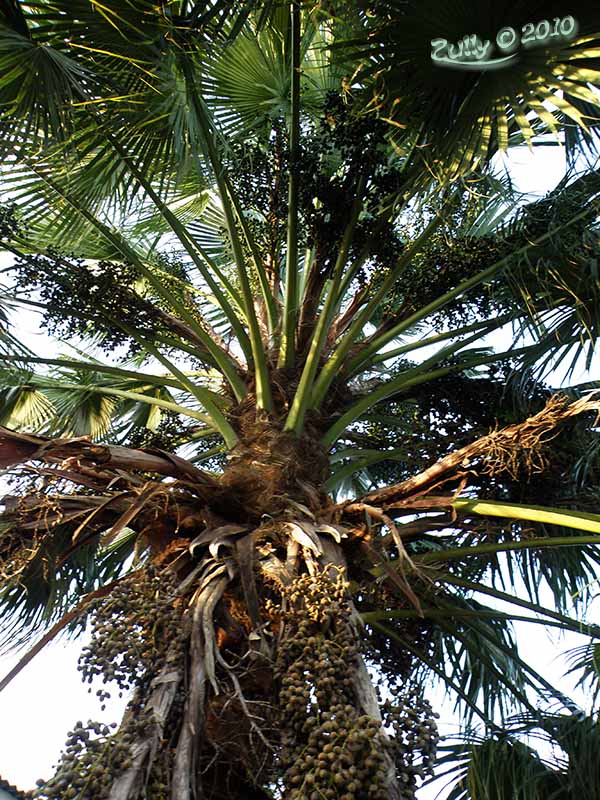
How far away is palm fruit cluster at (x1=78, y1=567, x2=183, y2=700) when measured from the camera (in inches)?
109

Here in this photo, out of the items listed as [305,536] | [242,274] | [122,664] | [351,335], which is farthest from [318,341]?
[122,664]

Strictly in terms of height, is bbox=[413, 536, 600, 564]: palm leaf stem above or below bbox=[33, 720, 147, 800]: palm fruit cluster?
above

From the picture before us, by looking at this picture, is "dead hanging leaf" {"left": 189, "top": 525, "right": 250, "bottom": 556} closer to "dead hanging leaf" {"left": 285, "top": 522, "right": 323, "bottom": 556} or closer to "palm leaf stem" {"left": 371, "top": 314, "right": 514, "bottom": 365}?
"dead hanging leaf" {"left": 285, "top": 522, "right": 323, "bottom": 556}

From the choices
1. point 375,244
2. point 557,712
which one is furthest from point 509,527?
point 375,244

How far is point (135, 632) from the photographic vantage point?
2889 millimetres

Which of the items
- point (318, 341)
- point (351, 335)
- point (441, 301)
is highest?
point (441, 301)

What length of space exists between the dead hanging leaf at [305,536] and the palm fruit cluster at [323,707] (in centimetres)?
20

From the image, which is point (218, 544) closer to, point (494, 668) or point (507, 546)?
point (507, 546)

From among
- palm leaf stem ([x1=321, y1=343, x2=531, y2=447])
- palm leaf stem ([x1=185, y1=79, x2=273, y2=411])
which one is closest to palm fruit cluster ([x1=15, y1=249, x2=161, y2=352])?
palm leaf stem ([x1=185, y1=79, x2=273, y2=411])

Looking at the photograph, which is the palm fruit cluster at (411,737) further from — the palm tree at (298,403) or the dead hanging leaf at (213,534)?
the dead hanging leaf at (213,534)

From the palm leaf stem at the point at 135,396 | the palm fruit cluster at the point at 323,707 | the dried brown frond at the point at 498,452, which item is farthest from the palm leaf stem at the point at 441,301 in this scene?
the palm fruit cluster at the point at 323,707

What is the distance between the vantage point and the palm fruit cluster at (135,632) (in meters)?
2.77

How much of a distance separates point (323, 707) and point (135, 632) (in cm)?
67

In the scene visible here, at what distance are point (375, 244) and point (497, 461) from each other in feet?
5.03
